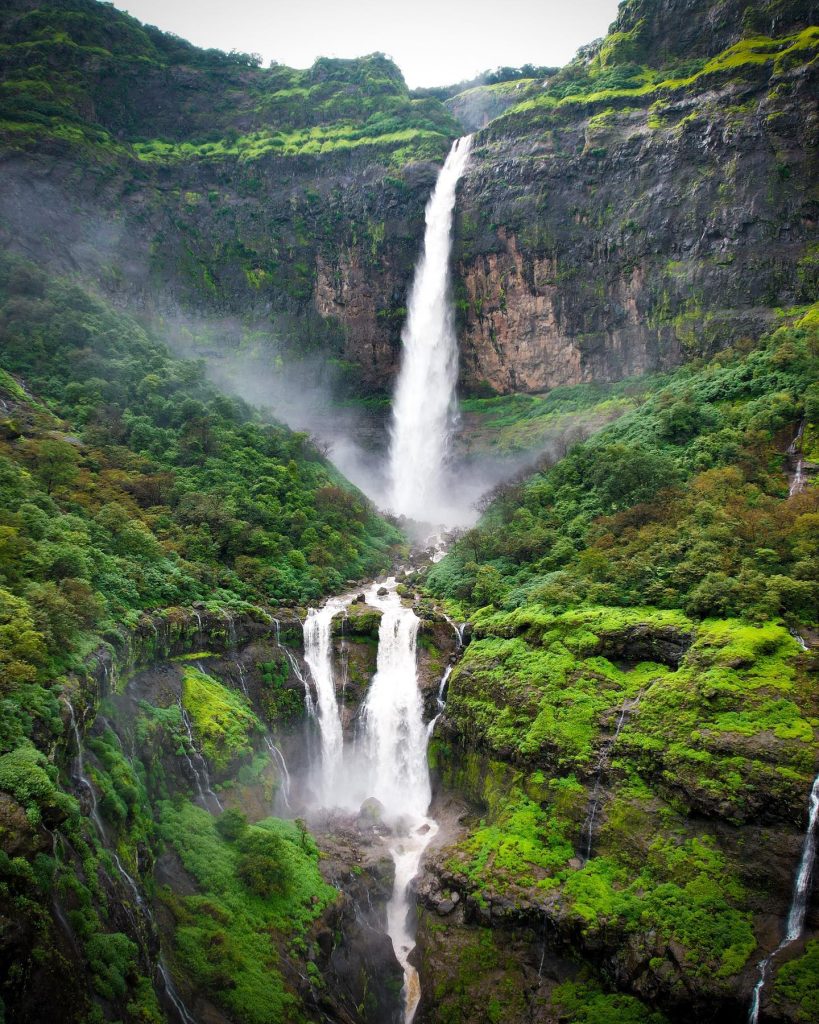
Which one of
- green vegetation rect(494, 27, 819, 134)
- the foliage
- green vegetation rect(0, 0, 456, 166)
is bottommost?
the foliage

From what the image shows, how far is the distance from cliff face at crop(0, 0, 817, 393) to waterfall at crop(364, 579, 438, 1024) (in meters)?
30.4

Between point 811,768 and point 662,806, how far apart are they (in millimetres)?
3845

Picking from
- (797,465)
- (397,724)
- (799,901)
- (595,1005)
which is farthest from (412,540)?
(799,901)

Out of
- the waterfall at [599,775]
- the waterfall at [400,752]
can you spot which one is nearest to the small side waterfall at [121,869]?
the waterfall at [400,752]

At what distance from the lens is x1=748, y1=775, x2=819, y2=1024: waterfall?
44.0 ft

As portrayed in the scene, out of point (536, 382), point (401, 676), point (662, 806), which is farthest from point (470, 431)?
point (662, 806)

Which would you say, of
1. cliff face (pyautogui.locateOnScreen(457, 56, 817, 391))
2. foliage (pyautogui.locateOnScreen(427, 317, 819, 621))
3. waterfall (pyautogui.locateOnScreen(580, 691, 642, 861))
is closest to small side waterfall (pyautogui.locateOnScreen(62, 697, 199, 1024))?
waterfall (pyautogui.locateOnScreen(580, 691, 642, 861))

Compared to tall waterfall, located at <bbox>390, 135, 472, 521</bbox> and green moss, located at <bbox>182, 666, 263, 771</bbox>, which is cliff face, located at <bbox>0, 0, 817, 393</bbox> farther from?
green moss, located at <bbox>182, 666, 263, 771</bbox>

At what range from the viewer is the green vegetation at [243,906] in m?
14.2

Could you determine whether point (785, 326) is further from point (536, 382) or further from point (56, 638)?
point (56, 638)

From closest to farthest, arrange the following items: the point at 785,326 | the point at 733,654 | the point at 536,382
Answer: the point at 733,654 → the point at 785,326 → the point at 536,382

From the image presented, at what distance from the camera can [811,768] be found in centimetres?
1534

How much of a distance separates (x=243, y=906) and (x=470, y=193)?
54.9 meters

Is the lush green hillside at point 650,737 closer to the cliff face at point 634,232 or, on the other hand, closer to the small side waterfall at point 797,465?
the small side waterfall at point 797,465
